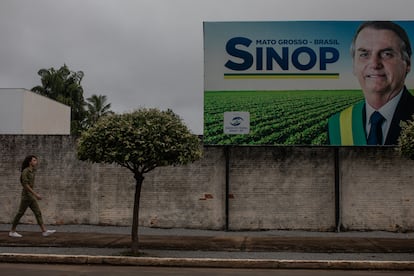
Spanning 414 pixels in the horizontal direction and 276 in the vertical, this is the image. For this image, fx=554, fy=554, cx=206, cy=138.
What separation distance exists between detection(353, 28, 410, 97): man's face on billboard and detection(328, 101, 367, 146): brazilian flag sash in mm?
562

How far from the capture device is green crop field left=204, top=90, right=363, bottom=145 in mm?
13758

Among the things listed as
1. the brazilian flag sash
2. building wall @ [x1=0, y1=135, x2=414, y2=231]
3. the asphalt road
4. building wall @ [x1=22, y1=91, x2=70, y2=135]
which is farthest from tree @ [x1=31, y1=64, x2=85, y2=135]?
the asphalt road

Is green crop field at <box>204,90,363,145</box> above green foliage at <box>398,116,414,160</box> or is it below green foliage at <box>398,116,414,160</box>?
above

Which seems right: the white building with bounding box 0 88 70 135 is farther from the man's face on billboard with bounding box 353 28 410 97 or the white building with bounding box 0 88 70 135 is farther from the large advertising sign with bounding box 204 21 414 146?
the man's face on billboard with bounding box 353 28 410 97

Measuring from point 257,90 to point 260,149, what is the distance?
A: 1491 mm

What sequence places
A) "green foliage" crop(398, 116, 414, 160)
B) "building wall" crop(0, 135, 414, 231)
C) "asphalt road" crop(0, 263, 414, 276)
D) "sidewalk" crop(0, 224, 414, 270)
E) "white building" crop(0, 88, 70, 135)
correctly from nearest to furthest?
"asphalt road" crop(0, 263, 414, 276)
"sidewalk" crop(0, 224, 414, 270)
"green foliage" crop(398, 116, 414, 160)
"building wall" crop(0, 135, 414, 231)
"white building" crop(0, 88, 70, 135)

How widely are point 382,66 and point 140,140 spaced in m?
7.10

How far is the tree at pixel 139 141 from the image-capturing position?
984 centimetres

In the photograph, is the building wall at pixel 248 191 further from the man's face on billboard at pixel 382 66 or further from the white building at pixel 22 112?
the white building at pixel 22 112

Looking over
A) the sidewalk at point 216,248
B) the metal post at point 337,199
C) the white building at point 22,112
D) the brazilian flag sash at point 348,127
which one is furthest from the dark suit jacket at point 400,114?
the white building at point 22,112

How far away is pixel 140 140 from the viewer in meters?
9.82

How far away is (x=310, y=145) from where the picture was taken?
13.6 meters

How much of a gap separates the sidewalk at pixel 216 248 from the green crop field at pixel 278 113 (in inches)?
91.2

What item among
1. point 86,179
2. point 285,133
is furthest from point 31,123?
point 285,133
